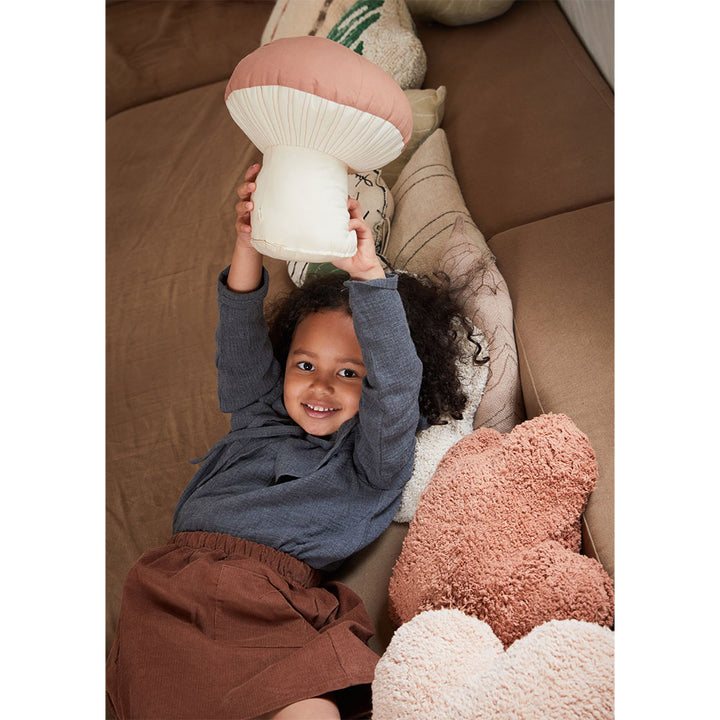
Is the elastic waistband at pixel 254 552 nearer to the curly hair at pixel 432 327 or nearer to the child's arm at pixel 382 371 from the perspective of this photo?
the child's arm at pixel 382 371

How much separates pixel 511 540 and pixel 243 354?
416 millimetres

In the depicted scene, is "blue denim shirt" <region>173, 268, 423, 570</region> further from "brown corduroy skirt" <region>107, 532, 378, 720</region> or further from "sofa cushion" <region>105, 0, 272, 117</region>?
"sofa cushion" <region>105, 0, 272, 117</region>

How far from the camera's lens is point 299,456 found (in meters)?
0.92

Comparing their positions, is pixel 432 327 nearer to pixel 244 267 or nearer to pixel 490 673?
pixel 244 267

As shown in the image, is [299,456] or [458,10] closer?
[299,456]

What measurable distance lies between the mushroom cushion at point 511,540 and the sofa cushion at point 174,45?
1.40 meters

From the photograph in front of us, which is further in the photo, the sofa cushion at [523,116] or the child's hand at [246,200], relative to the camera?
the sofa cushion at [523,116]

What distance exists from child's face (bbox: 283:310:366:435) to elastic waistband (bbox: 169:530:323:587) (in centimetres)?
16

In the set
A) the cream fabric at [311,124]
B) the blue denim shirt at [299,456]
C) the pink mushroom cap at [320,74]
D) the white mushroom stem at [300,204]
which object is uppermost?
the pink mushroom cap at [320,74]

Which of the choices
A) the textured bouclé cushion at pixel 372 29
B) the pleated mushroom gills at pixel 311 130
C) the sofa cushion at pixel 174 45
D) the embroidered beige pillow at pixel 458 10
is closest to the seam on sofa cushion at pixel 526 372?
the pleated mushroom gills at pixel 311 130

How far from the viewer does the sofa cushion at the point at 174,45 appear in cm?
186

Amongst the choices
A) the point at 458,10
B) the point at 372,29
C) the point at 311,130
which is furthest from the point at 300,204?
the point at 458,10
